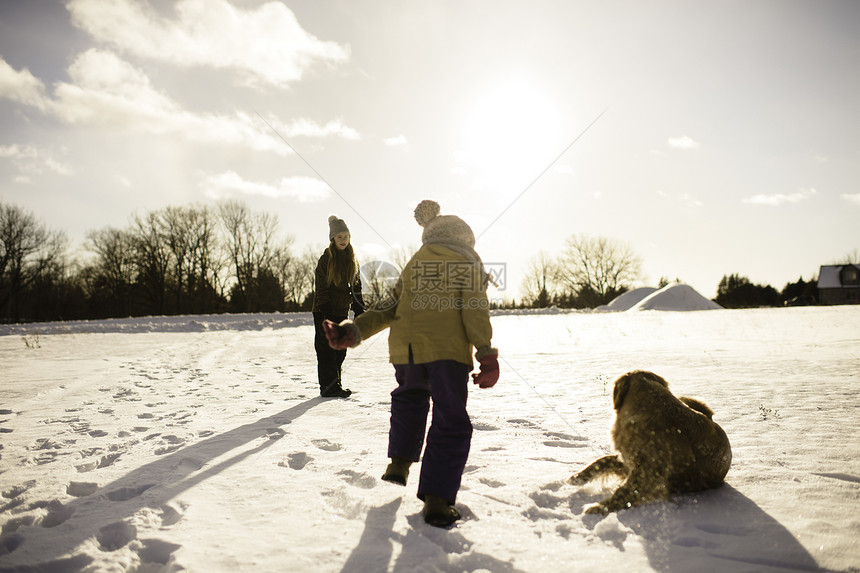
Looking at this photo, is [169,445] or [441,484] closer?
[441,484]

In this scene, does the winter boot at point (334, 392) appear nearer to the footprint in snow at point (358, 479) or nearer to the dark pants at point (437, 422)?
the footprint in snow at point (358, 479)

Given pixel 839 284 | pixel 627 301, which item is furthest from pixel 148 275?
pixel 839 284

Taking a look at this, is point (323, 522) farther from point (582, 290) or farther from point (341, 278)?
point (582, 290)

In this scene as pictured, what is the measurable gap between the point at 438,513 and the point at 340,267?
12.0 ft

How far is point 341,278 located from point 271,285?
139 feet

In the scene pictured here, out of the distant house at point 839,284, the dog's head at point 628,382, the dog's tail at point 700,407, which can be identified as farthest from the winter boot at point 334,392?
the distant house at point 839,284

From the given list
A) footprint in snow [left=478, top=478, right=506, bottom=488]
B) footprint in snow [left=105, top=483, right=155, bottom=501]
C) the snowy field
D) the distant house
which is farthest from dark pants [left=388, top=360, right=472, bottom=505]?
the distant house

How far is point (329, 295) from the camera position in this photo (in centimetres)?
538

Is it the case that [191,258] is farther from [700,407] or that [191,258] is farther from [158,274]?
[700,407]

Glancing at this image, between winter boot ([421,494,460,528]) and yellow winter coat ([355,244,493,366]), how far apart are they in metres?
0.70

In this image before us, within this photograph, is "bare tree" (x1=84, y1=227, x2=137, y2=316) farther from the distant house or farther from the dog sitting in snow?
the distant house

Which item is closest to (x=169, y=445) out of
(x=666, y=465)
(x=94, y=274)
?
(x=666, y=465)

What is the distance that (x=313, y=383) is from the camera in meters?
6.30

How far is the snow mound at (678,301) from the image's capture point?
2733 centimetres
